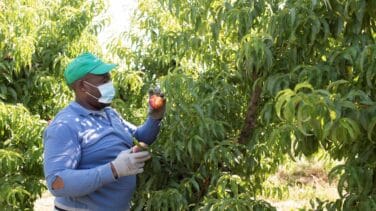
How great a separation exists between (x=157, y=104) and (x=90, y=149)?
1.68 ft

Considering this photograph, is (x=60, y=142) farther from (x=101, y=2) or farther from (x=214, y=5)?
(x=101, y=2)

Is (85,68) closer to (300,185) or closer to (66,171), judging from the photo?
(66,171)

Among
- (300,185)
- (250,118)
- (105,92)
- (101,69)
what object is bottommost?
(300,185)

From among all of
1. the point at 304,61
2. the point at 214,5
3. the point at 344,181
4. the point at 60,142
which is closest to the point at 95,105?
the point at 60,142

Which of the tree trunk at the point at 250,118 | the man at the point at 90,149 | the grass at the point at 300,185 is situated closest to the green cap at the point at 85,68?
the man at the point at 90,149

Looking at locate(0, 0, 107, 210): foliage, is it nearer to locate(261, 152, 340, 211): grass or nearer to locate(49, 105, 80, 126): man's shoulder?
locate(49, 105, 80, 126): man's shoulder

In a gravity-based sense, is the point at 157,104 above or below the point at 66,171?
above

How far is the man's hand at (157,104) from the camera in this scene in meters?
3.30

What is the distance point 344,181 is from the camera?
258cm

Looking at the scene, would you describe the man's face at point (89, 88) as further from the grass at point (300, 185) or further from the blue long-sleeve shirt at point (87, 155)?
the grass at point (300, 185)

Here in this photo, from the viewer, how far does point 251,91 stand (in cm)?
337

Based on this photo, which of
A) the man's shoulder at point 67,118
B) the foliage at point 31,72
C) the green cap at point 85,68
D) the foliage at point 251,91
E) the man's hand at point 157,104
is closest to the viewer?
the foliage at point 251,91

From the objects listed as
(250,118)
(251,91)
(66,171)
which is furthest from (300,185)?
(66,171)

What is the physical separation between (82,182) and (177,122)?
68 cm
